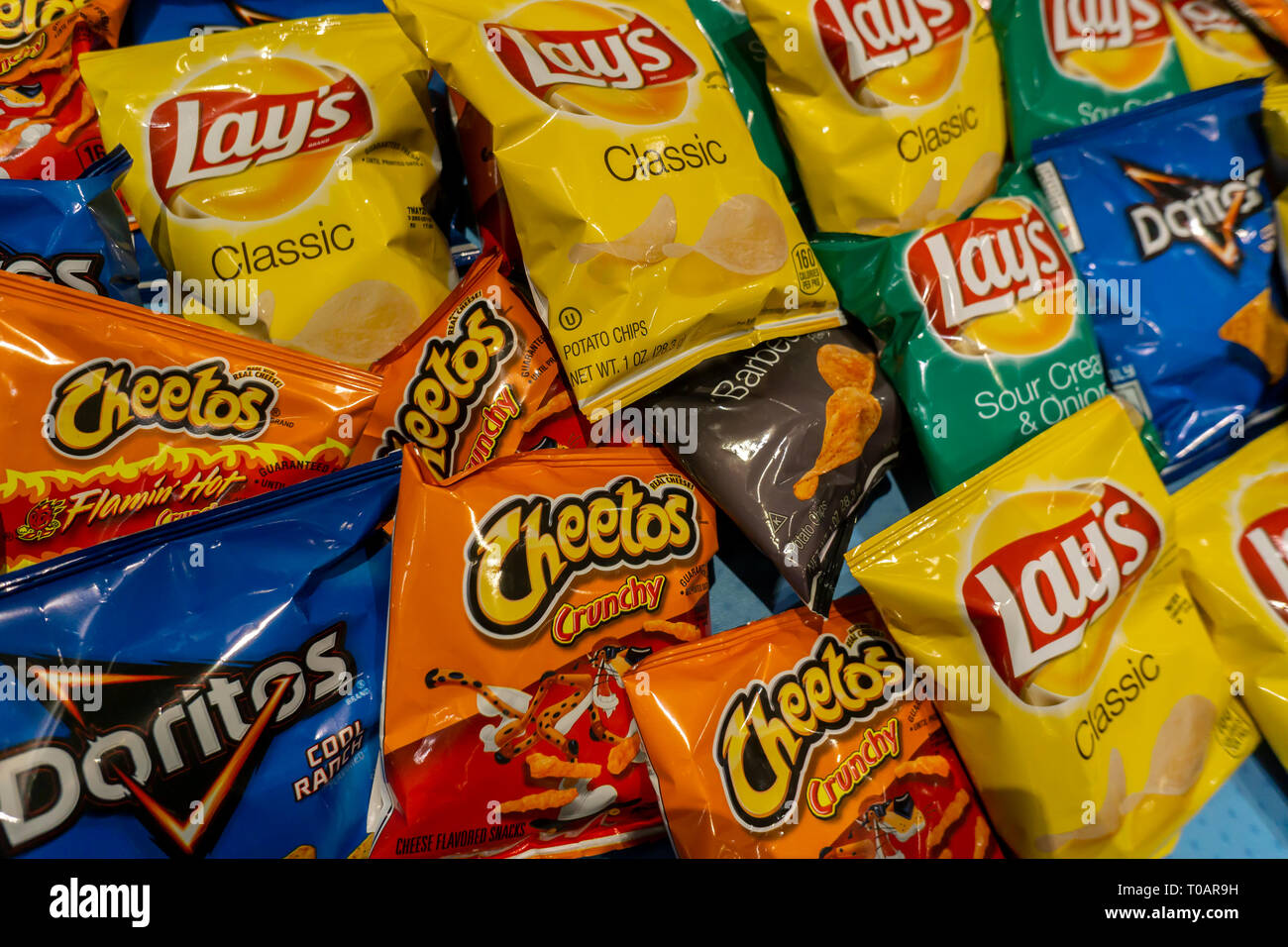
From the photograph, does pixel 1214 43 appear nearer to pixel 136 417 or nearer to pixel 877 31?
pixel 877 31

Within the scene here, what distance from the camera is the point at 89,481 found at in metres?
1.15

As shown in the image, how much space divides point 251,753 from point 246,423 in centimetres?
46

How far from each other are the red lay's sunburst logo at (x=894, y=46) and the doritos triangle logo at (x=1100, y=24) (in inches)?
7.6

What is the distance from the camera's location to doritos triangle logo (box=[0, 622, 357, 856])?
3.12 ft

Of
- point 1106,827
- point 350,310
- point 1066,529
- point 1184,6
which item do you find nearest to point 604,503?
point 350,310

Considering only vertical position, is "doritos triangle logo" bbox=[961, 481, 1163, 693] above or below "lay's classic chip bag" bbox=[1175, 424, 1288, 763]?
above

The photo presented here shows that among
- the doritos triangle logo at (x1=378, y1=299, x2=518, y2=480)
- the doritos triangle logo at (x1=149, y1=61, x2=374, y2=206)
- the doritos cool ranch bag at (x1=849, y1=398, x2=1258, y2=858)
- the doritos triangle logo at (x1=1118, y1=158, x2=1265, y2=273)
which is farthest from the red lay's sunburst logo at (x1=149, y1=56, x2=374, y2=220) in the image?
the doritos triangle logo at (x1=1118, y1=158, x2=1265, y2=273)

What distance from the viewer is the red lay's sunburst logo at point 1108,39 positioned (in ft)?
4.79

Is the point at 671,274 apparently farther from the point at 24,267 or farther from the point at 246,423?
the point at 24,267

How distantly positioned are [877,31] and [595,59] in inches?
18.3

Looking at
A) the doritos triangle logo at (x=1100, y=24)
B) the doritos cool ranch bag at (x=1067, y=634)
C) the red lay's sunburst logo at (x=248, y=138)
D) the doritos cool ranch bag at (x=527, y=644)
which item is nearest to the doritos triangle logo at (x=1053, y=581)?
the doritos cool ranch bag at (x=1067, y=634)

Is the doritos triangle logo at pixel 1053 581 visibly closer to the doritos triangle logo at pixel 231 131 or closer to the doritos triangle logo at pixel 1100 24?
the doritos triangle logo at pixel 1100 24

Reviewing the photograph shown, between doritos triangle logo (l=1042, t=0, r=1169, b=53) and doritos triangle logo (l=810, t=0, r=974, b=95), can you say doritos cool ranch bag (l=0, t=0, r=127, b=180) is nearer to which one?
doritos triangle logo (l=810, t=0, r=974, b=95)

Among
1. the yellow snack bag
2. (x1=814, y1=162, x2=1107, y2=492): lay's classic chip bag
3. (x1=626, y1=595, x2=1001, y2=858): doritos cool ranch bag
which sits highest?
the yellow snack bag
